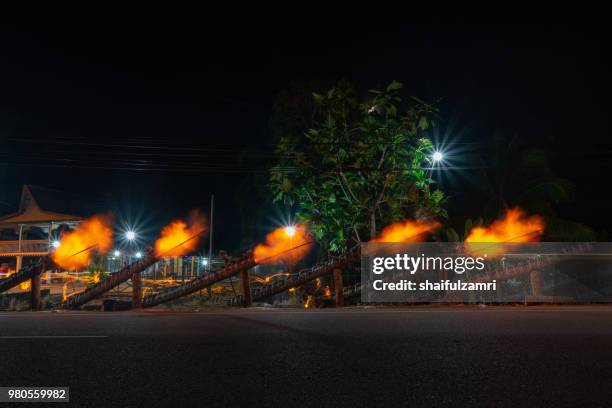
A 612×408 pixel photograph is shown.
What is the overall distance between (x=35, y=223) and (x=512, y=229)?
106ft

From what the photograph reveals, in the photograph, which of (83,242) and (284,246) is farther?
(83,242)

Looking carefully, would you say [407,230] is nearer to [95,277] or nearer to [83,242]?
[83,242]

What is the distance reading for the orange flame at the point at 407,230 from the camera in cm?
1816

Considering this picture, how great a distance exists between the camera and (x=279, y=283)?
19.4 meters

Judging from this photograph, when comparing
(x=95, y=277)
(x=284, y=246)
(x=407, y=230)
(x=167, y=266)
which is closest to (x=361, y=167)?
(x=407, y=230)

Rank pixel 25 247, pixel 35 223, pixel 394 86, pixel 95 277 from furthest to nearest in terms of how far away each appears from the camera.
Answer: pixel 35 223 → pixel 25 247 → pixel 95 277 → pixel 394 86

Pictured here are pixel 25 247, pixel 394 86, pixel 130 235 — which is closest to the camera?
pixel 394 86

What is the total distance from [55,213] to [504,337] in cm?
3355

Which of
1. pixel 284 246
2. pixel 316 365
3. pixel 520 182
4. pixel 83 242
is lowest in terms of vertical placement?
pixel 316 365

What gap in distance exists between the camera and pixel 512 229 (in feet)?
63.8

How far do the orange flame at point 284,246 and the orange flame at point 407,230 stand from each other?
3.49 m

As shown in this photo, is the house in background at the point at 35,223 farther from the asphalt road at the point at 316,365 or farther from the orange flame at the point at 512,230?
the asphalt road at the point at 316,365

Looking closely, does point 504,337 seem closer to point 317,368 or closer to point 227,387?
point 317,368

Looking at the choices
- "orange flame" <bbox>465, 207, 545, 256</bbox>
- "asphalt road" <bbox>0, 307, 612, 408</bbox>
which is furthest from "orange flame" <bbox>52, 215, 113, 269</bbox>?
"orange flame" <bbox>465, 207, 545, 256</bbox>
